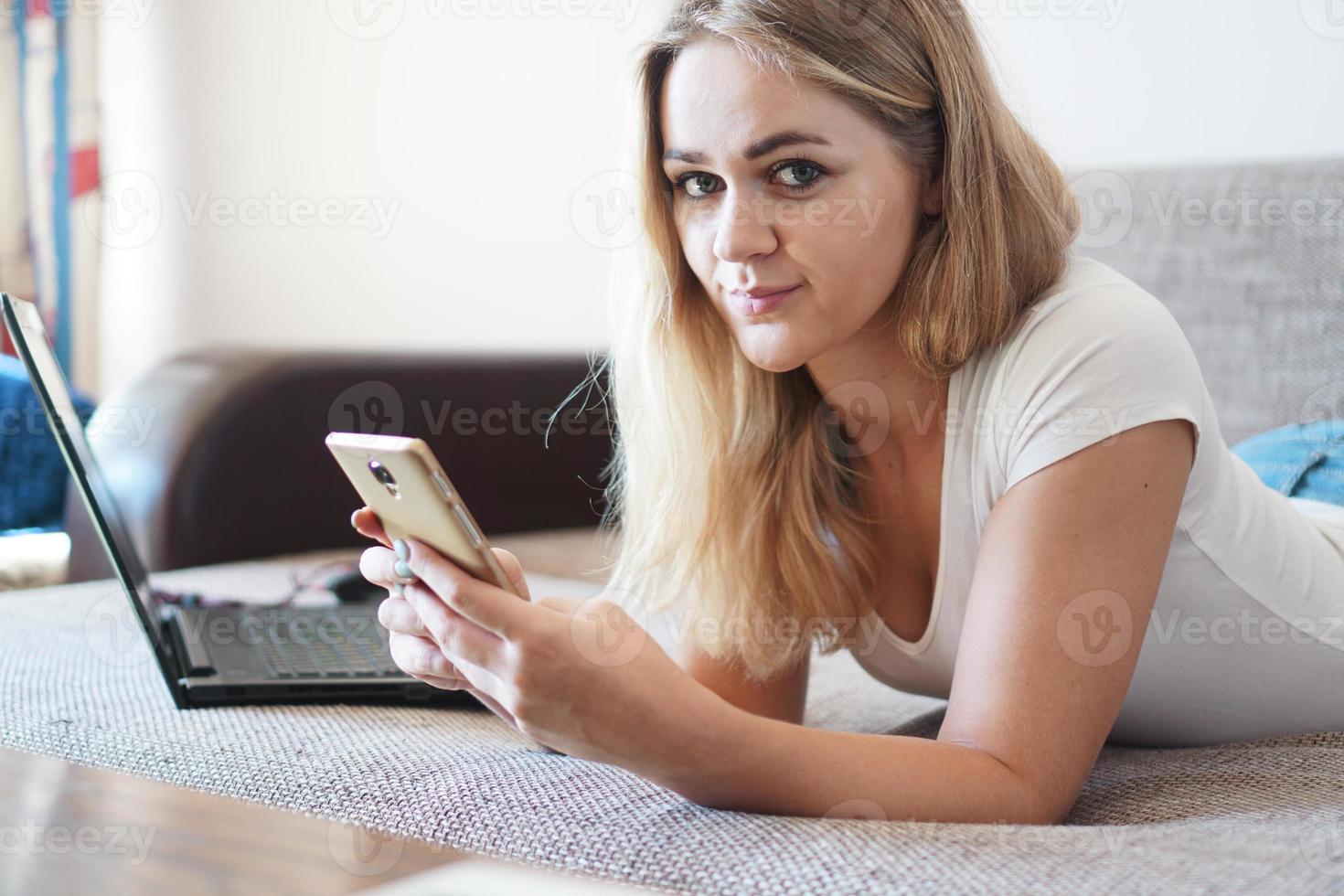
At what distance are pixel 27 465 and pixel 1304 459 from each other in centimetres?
186

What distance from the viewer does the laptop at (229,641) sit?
3.17 feet

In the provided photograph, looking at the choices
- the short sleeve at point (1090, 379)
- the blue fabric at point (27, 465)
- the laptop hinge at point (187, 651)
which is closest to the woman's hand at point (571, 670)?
the short sleeve at point (1090, 379)

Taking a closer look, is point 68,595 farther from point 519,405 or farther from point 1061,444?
point 1061,444

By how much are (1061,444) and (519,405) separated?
124 cm

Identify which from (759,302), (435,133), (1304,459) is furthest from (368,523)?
(435,133)

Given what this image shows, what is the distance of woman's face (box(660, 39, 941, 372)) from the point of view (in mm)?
924

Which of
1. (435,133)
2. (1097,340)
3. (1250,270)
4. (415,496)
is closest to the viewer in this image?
(415,496)

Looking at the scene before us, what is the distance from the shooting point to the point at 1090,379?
33.3 inches

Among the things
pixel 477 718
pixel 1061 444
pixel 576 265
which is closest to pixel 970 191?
pixel 1061 444

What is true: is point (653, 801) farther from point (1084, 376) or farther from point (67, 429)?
point (67, 429)

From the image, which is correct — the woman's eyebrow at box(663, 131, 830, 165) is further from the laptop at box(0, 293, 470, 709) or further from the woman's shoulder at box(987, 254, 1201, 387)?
the laptop at box(0, 293, 470, 709)

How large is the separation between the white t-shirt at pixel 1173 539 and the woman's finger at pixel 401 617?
390mm

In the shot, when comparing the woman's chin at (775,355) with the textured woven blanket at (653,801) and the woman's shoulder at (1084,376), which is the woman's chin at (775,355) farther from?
the textured woven blanket at (653,801)

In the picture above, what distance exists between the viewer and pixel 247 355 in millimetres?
1729
